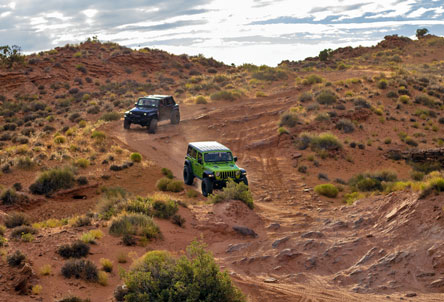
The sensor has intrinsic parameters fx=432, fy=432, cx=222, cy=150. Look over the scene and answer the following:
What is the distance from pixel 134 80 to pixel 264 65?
18156mm

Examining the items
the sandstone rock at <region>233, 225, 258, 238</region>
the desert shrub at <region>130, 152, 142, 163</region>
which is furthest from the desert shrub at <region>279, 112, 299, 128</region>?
the sandstone rock at <region>233, 225, 258, 238</region>

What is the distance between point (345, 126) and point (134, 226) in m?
20.4

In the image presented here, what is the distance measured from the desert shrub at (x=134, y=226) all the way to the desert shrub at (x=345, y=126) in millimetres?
19550

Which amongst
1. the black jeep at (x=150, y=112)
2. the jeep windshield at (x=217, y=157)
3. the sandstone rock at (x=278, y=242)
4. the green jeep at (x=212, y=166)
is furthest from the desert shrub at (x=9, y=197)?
the black jeep at (x=150, y=112)

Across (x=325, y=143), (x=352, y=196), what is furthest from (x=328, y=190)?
(x=325, y=143)

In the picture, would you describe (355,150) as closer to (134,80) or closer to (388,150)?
(388,150)

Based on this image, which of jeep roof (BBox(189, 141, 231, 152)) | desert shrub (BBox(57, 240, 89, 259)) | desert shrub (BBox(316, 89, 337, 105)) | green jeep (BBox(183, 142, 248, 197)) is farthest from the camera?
desert shrub (BBox(316, 89, 337, 105))

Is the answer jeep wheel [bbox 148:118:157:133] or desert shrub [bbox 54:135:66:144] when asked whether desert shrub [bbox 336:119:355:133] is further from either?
desert shrub [bbox 54:135:66:144]

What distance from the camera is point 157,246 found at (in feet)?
39.3

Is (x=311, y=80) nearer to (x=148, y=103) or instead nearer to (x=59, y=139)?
(x=148, y=103)

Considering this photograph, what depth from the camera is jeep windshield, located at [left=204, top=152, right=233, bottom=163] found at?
18.5m

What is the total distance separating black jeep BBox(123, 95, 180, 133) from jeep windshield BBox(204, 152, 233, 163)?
11.6 meters

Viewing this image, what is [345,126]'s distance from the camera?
29266 mm

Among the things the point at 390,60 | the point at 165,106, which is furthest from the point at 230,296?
the point at 390,60
